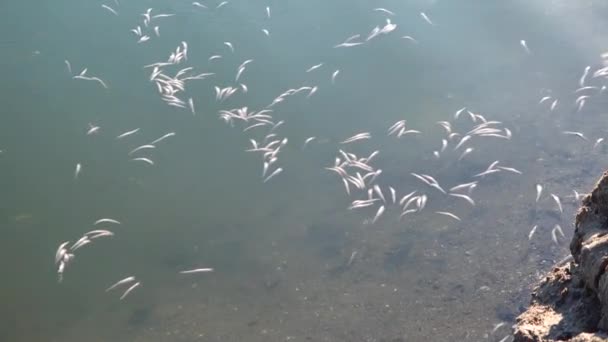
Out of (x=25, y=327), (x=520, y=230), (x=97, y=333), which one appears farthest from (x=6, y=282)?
(x=520, y=230)

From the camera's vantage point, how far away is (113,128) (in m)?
8.13

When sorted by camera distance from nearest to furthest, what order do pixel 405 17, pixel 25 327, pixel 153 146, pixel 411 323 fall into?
pixel 411 323 → pixel 25 327 → pixel 153 146 → pixel 405 17

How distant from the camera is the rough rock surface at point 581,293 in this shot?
7.48ft

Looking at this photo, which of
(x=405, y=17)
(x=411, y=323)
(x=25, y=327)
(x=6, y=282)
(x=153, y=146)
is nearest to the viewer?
(x=411, y=323)

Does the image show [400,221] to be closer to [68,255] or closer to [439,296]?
[439,296]

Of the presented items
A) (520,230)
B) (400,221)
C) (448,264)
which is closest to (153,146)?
(400,221)

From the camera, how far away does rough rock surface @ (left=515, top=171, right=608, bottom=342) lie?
228 cm

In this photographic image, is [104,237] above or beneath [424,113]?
beneath

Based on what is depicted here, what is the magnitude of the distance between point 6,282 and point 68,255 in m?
0.68

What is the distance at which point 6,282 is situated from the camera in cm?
626

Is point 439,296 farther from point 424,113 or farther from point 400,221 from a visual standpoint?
point 424,113

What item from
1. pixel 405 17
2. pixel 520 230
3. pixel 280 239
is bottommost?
pixel 280 239

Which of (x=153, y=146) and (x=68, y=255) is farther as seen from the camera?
(x=153, y=146)

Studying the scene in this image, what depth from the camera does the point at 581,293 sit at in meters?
2.49
